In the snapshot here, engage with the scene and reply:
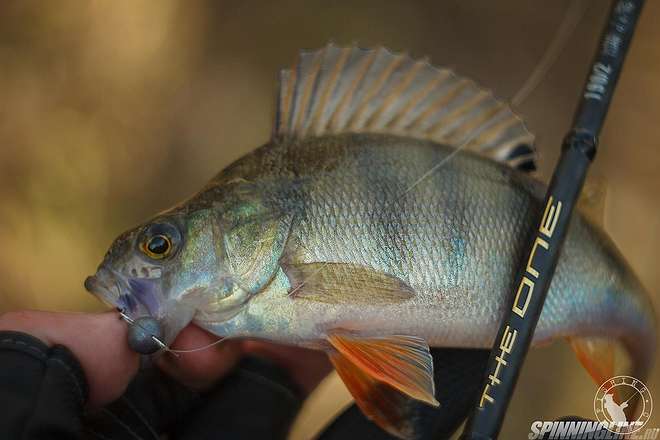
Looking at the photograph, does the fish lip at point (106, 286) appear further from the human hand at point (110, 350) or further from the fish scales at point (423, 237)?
the fish scales at point (423, 237)

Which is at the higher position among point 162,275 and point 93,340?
point 162,275

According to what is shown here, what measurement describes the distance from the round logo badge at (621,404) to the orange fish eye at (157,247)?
→ 0.73 metres

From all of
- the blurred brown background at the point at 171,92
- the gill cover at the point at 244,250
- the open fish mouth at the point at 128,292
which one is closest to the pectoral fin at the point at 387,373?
the gill cover at the point at 244,250

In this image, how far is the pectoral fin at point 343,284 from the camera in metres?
0.84

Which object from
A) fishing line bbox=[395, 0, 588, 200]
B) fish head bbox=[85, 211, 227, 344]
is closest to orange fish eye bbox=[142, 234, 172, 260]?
fish head bbox=[85, 211, 227, 344]

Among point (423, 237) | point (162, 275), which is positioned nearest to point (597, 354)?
point (423, 237)

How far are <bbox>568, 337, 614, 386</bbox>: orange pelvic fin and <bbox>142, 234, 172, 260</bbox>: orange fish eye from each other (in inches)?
25.3

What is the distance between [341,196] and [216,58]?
986 mm

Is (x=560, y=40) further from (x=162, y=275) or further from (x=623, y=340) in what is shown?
(x=162, y=275)

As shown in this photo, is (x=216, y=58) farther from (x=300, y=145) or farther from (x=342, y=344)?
(x=342, y=344)

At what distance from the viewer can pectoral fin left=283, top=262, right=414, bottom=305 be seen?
837 mm

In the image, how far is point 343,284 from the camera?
0.84 m

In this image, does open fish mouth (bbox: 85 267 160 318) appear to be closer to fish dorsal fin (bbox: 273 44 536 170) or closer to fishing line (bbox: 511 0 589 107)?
fish dorsal fin (bbox: 273 44 536 170)

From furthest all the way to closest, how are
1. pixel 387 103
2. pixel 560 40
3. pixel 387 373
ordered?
pixel 560 40
pixel 387 103
pixel 387 373
